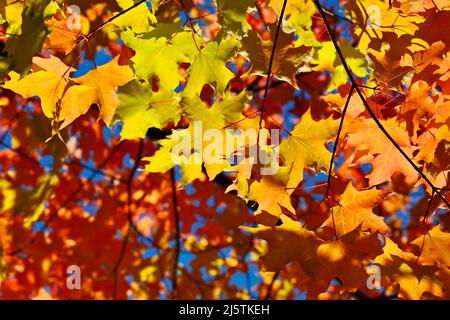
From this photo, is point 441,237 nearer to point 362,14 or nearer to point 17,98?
point 362,14

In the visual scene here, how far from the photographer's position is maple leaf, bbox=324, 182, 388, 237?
166cm

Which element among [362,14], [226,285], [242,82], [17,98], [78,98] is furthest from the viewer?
[226,285]

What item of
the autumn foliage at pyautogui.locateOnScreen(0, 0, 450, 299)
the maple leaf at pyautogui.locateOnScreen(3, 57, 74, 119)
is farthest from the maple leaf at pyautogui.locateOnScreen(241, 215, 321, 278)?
the maple leaf at pyautogui.locateOnScreen(3, 57, 74, 119)

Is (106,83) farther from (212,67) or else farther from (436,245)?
(436,245)

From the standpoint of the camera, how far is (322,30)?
3604 millimetres

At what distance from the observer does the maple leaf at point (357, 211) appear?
1655mm

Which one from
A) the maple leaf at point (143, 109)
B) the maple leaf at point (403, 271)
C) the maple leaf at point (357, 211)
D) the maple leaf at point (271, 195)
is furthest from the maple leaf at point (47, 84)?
the maple leaf at point (403, 271)

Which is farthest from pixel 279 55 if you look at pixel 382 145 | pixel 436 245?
pixel 436 245

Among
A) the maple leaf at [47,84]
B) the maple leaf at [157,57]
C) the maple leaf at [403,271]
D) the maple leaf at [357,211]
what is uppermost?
the maple leaf at [157,57]

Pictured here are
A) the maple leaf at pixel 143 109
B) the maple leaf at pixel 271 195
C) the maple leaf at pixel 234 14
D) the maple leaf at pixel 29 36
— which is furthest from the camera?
the maple leaf at pixel 143 109

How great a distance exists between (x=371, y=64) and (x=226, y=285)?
3.04m

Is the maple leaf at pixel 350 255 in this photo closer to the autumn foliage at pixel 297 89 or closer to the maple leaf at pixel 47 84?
the autumn foliage at pixel 297 89

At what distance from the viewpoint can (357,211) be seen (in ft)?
5.49
